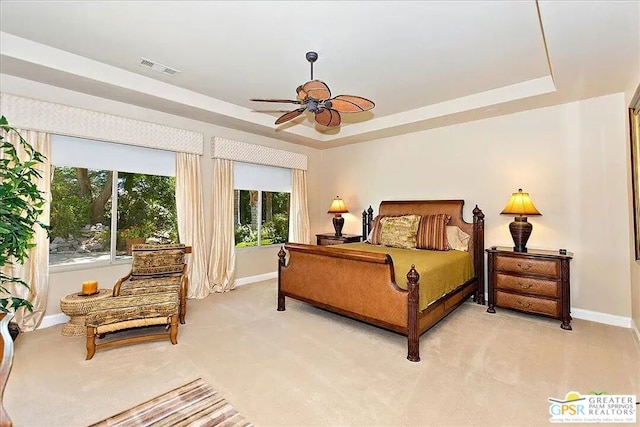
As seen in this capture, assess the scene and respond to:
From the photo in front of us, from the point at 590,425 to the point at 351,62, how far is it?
355cm

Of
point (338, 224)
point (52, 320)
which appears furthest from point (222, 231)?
point (52, 320)

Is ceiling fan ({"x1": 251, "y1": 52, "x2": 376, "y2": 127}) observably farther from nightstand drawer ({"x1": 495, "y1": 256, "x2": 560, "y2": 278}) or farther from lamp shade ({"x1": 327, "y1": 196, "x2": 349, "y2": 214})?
lamp shade ({"x1": 327, "y1": 196, "x2": 349, "y2": 214})

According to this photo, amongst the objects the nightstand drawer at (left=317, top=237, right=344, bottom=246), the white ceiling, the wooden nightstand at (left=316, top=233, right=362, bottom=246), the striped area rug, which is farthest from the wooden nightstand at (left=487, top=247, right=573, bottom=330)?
the striped area rug

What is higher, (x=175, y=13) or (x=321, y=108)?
(x=175, y=13)

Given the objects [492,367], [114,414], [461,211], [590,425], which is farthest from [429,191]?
[114,414]

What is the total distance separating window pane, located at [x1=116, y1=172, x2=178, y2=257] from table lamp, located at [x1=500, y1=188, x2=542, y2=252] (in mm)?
4713

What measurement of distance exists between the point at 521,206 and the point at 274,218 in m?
4.10

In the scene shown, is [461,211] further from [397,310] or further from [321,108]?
[321,108]

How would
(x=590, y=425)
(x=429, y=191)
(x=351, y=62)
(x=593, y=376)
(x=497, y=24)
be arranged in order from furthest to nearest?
(x=429, y=191) → (x=351, y=62) → (x=497, y=24) → (x=593, y=376) → (x=590, y=425)

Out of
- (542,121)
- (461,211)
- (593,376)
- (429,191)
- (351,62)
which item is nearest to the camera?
(593,376)

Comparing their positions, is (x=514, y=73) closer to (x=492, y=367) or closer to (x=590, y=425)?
(x=492, y=367)

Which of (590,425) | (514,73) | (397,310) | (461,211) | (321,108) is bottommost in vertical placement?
(590,425)

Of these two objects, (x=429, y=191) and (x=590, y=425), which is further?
(x=429, y=191)

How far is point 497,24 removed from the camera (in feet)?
8.43
